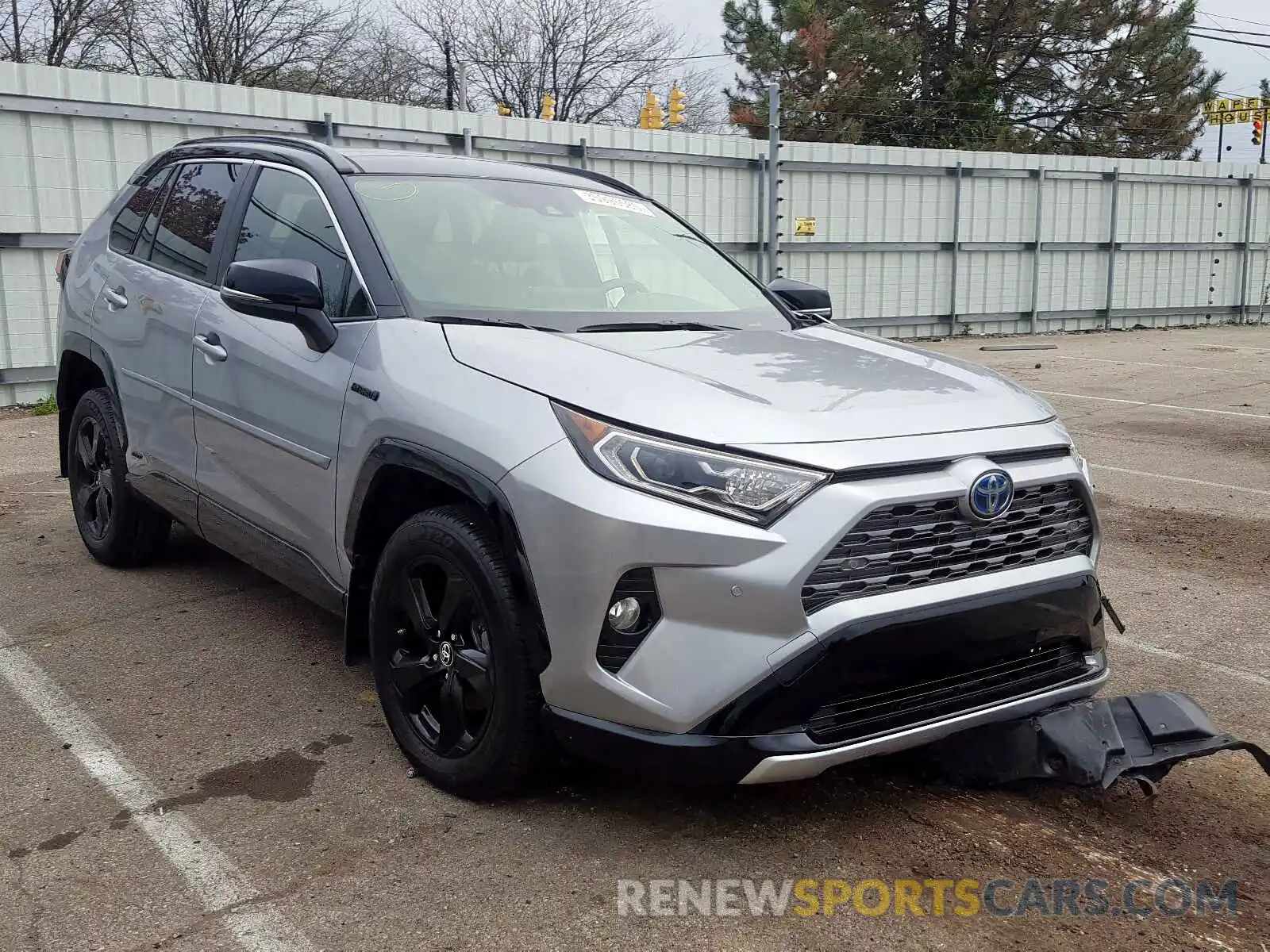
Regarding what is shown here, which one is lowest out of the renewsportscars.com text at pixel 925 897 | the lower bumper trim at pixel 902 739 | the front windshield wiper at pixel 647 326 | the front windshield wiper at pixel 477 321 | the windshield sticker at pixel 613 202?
the renewsportscars.com text at pixel 925 897

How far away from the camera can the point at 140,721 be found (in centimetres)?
378

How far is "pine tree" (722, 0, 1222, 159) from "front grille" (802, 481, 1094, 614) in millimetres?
27479

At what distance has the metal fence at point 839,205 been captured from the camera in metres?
10.6

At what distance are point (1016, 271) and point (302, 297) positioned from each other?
58.2 ft

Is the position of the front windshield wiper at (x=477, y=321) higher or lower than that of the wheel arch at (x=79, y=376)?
higher

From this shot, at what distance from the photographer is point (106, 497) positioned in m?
5.34

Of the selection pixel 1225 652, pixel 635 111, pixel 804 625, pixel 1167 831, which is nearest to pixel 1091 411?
pixel 1225 652

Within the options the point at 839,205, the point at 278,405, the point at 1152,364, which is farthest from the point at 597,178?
the point at 839,205

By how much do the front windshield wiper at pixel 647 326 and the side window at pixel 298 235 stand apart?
0.66 m

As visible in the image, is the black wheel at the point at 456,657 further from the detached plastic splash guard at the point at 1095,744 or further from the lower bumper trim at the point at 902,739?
the detached plastic splash guard at the point at 1095,744

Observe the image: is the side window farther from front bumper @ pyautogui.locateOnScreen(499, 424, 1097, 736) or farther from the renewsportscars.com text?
the renewsportscars.com text

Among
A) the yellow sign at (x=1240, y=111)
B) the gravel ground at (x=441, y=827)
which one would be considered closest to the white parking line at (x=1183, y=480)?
the gravel ground at (x=441, y=827)

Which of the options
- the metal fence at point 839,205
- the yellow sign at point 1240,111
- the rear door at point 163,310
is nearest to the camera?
the rear door at point 163,310

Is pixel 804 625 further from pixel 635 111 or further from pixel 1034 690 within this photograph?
pixel 635 111
